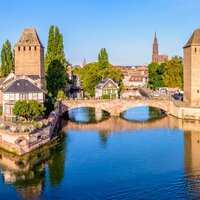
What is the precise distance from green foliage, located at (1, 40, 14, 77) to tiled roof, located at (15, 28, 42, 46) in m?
15.8

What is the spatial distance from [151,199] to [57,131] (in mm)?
22132

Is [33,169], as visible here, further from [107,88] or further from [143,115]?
[107,88]

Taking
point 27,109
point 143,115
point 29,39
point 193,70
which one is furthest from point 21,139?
point 143,115

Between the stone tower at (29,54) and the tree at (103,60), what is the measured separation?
31114mm

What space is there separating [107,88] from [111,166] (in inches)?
1566

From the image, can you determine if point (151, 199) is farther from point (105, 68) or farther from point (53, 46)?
point (105, 68)

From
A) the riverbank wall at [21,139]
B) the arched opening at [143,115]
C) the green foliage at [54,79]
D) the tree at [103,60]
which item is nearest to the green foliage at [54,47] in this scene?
the green foliage at [54,79]

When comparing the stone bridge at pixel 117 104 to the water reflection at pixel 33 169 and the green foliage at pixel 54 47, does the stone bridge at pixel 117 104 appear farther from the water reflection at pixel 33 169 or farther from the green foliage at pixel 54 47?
the water reflection at pixel 33 169

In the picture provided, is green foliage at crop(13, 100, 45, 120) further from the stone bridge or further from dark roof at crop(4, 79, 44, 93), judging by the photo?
the stone bridge

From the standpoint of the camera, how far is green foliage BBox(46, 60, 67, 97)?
56094mm

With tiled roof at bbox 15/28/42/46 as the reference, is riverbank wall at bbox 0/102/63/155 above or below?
below

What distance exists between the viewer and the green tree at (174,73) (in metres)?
75.5

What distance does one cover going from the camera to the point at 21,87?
4247 cm

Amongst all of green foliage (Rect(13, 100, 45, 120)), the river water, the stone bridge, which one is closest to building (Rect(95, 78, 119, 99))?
the stone bridge
